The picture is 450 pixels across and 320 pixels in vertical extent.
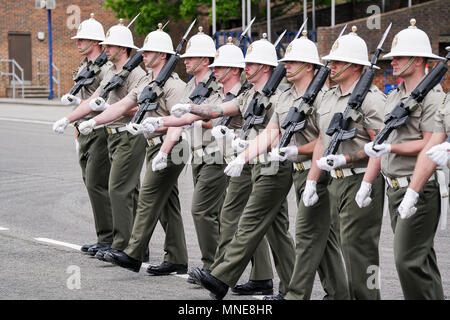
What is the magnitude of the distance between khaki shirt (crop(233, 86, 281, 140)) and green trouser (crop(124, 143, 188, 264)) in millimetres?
1020

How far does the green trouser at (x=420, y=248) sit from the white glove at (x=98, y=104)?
416 cm

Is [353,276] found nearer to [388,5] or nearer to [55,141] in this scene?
[55,141]

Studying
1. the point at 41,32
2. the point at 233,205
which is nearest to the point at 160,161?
the point at 233,205

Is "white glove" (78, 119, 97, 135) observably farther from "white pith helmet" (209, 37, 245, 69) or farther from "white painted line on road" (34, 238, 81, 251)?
"white pith helmet" (209, 37, 245, 69)

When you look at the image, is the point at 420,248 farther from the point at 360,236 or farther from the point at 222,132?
the point at 222,132

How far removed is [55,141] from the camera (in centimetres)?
2231

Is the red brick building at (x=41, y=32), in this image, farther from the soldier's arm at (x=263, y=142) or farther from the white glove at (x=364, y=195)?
the white glove at (x=364, y=195)

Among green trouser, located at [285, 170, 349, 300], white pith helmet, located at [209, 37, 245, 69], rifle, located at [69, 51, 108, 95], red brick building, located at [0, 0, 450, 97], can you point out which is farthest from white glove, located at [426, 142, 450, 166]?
red brick building, located at [0, 0, 450, 97]

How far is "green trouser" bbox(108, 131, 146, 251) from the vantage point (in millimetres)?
9922

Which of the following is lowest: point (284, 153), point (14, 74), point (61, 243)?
point (14, 74)

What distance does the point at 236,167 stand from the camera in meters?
8.06

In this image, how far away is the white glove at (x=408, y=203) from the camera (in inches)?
259

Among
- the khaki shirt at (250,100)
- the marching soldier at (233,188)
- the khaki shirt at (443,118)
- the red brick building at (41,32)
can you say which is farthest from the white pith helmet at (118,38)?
the red brick building at (41,32)

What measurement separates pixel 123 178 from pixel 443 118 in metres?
4.12
